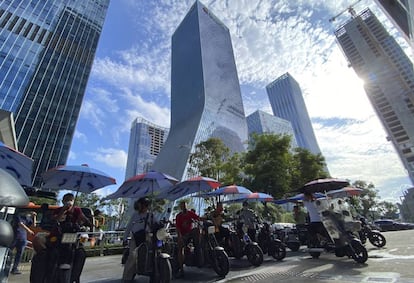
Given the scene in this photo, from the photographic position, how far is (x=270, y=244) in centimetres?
701

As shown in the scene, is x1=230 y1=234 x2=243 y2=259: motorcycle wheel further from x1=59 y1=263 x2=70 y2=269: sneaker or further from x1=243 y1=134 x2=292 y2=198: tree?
x1=243 y1=134 x2=292 y2=198: tree

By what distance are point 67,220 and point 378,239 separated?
953 centimetres

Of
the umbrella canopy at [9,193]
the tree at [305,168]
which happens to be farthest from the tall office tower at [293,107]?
the umbrella canopy at [9,193]

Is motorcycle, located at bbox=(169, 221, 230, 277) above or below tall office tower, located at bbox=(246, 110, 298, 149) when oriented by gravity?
below

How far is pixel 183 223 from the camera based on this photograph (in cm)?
527

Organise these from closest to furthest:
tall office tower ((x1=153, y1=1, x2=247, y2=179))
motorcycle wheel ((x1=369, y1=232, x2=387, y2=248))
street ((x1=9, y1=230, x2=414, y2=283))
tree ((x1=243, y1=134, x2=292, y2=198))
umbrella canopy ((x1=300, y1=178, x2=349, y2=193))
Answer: street ((x1=9, y1=230, x2=414, y2=283)), umbrella canopy ((x1=300, y1=178, x2=349, y2=193)), motorcycle wheel ((x1=369, y1=232, x2=387, y2=248)), tree ((x1=243, y1=134, x2=292, y2=198)), tall office tower ((x1=153, y1=1, x2=247, y2=179))

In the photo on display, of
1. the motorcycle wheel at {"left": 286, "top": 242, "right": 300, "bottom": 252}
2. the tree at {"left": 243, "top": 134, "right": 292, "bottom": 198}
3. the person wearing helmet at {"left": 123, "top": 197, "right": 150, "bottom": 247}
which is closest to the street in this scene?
the person wearing helmet at {"left": 123, "top": 197, "right": 150, "bottom": 247}

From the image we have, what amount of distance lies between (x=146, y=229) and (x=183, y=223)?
1.43 metres

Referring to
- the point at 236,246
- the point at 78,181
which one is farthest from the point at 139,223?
the point at 78,181

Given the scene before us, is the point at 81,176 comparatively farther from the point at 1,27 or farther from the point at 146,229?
the point at 1,27

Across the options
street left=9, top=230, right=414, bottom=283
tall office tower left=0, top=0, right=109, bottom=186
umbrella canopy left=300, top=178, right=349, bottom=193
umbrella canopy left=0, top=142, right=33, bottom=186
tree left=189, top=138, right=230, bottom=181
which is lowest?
street left=9, top=230, right=414, bottom=283

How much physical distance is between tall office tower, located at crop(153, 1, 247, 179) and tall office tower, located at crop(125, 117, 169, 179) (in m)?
27.2

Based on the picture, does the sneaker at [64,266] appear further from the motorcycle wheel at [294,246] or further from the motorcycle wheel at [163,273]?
the motorcycle wheel at [294,246]

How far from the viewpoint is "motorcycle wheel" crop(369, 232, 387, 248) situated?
7580mm
